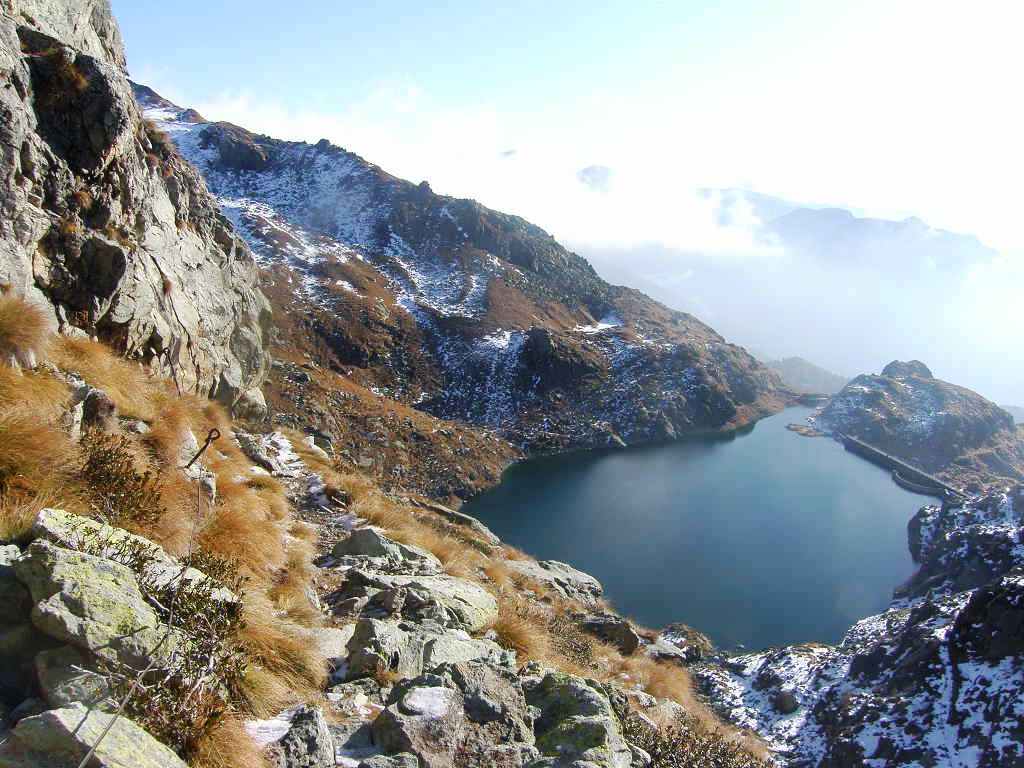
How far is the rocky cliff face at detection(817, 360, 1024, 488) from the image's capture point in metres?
101

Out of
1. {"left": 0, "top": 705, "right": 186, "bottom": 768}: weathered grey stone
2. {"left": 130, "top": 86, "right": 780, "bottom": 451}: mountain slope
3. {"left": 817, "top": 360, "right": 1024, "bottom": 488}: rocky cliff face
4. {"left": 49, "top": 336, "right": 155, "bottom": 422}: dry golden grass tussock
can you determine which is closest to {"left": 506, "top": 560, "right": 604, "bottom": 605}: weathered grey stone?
{"left": 49, "top": 336, "right": 155, "bottom": 422}: dry golden grass tussock

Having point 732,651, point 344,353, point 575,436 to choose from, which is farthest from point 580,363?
point 732,651

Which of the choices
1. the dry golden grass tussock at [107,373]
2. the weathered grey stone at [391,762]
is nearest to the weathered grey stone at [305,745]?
the weathered grey stone at [391,762]

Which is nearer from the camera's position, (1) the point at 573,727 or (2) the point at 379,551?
(1) the point at 573,727

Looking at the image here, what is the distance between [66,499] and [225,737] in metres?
3.06

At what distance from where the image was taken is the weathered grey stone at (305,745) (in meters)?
4.07

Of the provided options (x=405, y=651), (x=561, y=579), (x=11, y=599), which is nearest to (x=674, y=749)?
(x=405, y=651)

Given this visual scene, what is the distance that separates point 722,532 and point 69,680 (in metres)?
61.5

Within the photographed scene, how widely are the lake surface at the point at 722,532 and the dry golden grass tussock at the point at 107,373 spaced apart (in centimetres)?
3998

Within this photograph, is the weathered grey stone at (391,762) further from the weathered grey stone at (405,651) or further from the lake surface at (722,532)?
the lake surface at (722,532)

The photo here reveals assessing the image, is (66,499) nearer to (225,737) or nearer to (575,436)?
(225,737)

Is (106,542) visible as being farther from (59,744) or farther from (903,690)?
(903,690)

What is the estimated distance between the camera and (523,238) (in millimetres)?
135000

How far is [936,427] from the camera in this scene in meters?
110
